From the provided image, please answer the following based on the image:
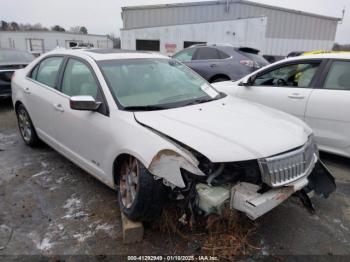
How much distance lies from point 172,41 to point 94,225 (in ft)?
53.8

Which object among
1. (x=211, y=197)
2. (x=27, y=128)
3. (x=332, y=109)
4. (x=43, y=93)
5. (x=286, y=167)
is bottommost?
(x=27, y=128)

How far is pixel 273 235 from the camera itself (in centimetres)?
282

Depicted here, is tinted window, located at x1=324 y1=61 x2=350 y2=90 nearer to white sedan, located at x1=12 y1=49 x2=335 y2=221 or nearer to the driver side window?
the driver side window

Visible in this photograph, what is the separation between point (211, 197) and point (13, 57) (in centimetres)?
789

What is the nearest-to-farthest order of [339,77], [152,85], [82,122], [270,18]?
[82,122] → [152,85] → [339,77] → [270,18]

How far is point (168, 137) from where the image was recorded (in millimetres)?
2529

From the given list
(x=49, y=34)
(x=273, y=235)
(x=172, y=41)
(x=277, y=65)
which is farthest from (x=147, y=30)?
(x=49, y=34)

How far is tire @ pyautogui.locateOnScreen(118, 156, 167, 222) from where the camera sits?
2.52 metres

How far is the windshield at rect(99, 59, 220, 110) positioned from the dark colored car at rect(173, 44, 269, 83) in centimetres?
390

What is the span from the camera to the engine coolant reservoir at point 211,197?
233 centimetres

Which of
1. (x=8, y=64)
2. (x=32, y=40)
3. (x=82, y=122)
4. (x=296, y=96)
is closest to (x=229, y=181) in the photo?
(x=82, y=122)

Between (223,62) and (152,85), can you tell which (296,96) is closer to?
(152,85)

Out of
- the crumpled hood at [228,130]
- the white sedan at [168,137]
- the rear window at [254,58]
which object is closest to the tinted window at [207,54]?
the rear window at [254,58]

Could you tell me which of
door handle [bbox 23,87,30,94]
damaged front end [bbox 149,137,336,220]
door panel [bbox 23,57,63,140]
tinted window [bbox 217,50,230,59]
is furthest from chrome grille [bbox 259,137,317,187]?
tinted window [bbox 217,50,230,59]
